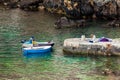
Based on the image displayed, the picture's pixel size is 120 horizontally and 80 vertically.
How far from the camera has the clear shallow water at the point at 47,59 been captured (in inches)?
2293

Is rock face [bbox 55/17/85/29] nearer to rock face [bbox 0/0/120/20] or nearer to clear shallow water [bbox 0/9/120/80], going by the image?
clear shallow water [bbox 0/9/120/80]

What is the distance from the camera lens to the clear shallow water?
58.2 metres

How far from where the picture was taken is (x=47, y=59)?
67.9 meters

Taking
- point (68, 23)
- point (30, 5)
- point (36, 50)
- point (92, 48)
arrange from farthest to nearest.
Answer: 1. point (30, 5)
2. point (68, 23)
3. point (36, 50)
4. point (92, 48)

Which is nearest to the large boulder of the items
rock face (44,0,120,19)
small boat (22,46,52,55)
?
rock face (44,0,120,19)

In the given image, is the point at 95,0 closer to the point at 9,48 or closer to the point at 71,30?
the point at 71,30

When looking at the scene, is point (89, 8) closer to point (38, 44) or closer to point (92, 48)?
point (38, 44)

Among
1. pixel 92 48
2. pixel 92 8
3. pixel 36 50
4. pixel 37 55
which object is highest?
pixel 92 8

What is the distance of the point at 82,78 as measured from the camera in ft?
185

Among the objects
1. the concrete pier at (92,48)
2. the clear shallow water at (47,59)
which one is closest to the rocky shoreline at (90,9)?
the clear shallow water at (47,59)

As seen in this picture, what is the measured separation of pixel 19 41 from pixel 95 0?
103 ft

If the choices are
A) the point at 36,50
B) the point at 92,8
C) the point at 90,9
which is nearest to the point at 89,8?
the point at 90,9

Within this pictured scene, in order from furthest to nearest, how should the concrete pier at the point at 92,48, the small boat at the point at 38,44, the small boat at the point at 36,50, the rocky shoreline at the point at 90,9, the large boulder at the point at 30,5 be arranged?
the large boulder at the point at 30,5
the rocky shoreline at the point at 90,9
the small boat at the point at 38,44
the small boat at the point at 36,50
the concrete pier at the point at 92,48

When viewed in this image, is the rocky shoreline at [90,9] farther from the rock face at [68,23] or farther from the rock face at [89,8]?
the rock face at [68,23]
